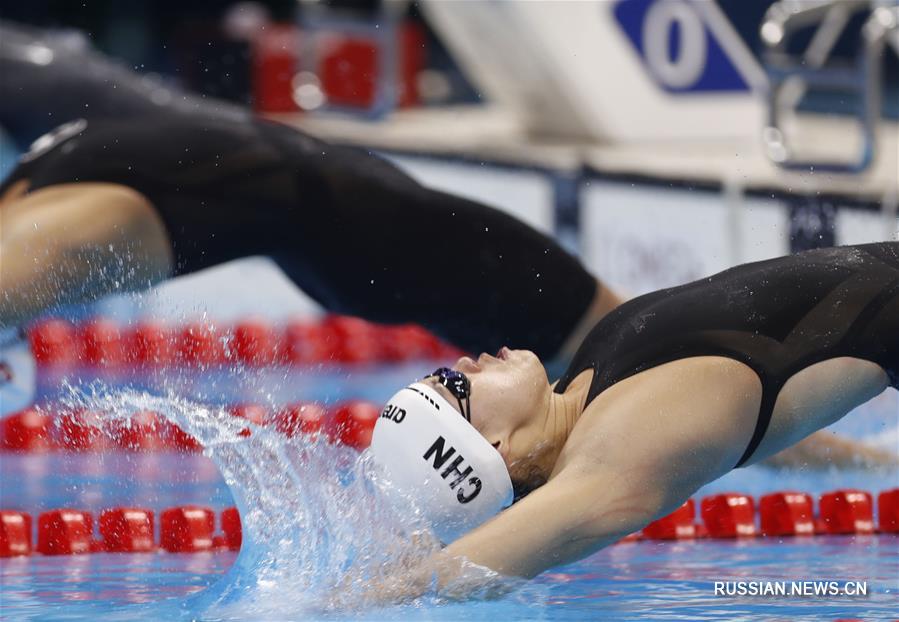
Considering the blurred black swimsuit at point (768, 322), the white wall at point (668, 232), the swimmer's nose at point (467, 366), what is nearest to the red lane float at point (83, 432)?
the white wall at point (668, 232)

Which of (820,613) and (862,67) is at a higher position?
(862,67)

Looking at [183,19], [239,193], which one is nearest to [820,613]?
[239,193]

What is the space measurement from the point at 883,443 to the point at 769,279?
1.82 m

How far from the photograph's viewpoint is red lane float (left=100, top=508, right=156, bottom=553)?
9.91 ft

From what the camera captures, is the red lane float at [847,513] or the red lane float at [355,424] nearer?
the red lane float at [847,513]

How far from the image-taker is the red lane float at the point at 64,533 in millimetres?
3023

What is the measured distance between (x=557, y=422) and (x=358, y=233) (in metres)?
1.09

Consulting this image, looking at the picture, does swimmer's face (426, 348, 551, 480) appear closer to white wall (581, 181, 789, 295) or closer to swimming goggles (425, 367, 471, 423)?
swimming goggles (425, 367, 471, 423)

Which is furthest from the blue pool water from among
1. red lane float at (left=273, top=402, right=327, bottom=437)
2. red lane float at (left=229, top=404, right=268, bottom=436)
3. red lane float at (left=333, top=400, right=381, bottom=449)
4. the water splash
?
red lane float at (left=229, top=404, right=268, bottom=436)

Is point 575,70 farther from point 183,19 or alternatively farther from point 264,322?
point 183,19

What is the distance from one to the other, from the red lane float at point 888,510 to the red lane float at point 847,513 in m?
0.02

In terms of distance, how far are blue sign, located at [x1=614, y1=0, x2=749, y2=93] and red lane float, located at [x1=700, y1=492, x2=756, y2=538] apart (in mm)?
3428

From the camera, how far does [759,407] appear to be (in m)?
2.14

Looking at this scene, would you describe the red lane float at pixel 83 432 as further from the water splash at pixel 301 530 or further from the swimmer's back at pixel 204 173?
the water splash at pixel 301 530
